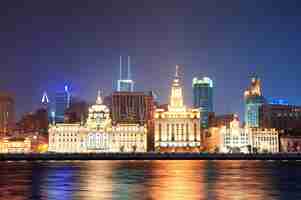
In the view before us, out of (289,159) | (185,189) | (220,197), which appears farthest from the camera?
(289,159)

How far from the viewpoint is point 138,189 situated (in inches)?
2269

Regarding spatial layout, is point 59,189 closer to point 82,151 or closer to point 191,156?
point 191,156

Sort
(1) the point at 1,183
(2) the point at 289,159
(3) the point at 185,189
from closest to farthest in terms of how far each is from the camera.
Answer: (3) the point at 185,189 < (1) the point at 1,183 < (2) the point at 289,159

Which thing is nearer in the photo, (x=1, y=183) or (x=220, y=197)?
(x=220, y=197)

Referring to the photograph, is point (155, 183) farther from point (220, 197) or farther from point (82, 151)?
point (82, 151)

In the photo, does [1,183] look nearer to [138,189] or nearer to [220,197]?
[138,189]

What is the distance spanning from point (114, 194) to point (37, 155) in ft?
418

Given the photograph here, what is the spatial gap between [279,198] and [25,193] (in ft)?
58.6

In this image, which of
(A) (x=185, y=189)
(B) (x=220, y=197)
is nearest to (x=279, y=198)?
(B) (x=220, y=197)

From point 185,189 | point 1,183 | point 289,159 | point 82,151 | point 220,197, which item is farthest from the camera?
point 82,151

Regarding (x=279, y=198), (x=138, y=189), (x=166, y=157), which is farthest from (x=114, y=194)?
(x=166, y=157)

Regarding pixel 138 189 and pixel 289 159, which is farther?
pixel 289 159

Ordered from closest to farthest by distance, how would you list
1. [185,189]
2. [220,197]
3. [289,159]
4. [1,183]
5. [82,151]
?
[220,197] < [185,189] < [1,183] < [289,159] < [82,151]

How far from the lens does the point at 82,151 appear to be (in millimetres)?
199750
